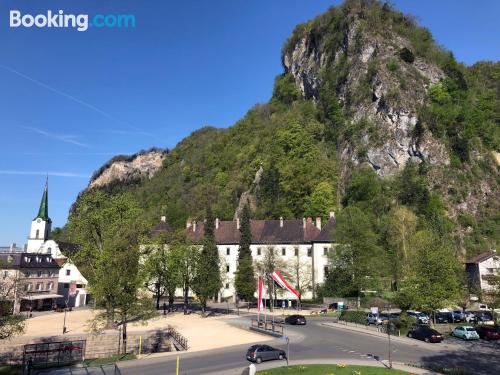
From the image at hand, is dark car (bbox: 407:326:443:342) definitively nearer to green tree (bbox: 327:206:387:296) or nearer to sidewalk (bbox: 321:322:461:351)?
sidewalk (bbox: 321:322:461:351)

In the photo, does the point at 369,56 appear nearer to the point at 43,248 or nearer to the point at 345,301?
the point at 345,301

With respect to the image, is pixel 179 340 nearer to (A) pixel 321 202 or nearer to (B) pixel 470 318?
(B) pixel 470 318

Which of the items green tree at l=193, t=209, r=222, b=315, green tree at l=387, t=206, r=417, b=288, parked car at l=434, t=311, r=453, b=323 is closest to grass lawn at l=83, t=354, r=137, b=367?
green tree at l=193, t=209, r=222, b=315

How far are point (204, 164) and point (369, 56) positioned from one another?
76.7 m

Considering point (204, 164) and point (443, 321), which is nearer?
point (443, 321)

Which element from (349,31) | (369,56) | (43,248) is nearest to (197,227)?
(43,248)

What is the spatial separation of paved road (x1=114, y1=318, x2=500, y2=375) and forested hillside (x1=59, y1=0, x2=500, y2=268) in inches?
1240

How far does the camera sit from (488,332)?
128ft

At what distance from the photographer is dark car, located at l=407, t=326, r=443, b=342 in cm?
3581

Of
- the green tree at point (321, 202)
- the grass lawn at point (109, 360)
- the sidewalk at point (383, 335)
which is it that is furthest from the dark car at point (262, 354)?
the green tree at point (321, 202)

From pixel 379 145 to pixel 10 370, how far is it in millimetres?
89206

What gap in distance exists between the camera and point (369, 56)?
115 m

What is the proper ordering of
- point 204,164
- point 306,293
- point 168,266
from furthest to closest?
point 204,164
point 306,293
point 168,266

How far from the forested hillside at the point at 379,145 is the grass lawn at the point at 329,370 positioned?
44.1 metres
